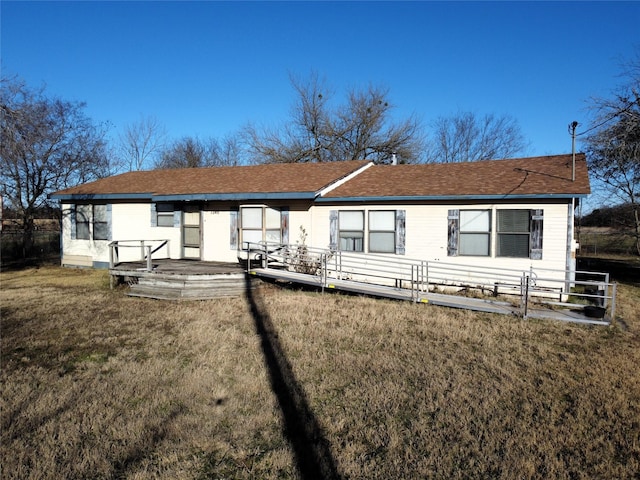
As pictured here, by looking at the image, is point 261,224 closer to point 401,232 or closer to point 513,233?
point 401,232

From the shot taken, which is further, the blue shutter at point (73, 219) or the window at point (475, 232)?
the blue shutter at point (73, 219)

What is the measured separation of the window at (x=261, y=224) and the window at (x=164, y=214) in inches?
123

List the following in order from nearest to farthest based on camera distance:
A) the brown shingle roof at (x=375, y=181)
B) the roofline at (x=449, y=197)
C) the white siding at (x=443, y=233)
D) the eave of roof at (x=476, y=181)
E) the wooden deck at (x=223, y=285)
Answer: the wooden deck at (x=223, y=285)
the roofline at (x=449, y=197)
the white siding at (x=443, y=233)
the eave of roof at (x=476, y=181)
the brown shingle roof at (x=375, y=181)

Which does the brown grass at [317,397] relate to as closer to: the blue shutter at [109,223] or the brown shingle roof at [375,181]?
the brown shingle roof at [375,181]

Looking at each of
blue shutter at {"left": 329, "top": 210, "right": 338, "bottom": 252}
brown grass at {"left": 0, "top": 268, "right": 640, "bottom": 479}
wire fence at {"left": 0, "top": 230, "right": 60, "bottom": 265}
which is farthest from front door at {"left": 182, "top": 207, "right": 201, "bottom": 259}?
wire fence at {"left": 0, "top": 230, "right": 60, "bottom": 265}

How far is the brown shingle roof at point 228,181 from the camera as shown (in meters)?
13.9

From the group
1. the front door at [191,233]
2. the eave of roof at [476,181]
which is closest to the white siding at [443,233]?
the eave of roof at [476,181]

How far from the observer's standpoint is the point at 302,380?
5594 mm

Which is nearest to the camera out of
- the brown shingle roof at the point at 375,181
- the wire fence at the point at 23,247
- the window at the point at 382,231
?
the brown shingle roof at the point at 375,181

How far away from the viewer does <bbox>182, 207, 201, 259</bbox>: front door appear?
1456 centimetres

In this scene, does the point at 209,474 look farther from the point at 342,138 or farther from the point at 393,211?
the point at 342,138

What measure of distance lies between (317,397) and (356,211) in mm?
8777

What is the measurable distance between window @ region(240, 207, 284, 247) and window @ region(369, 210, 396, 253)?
303 cm

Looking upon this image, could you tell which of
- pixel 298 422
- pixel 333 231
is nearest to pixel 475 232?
pixel 333 231
